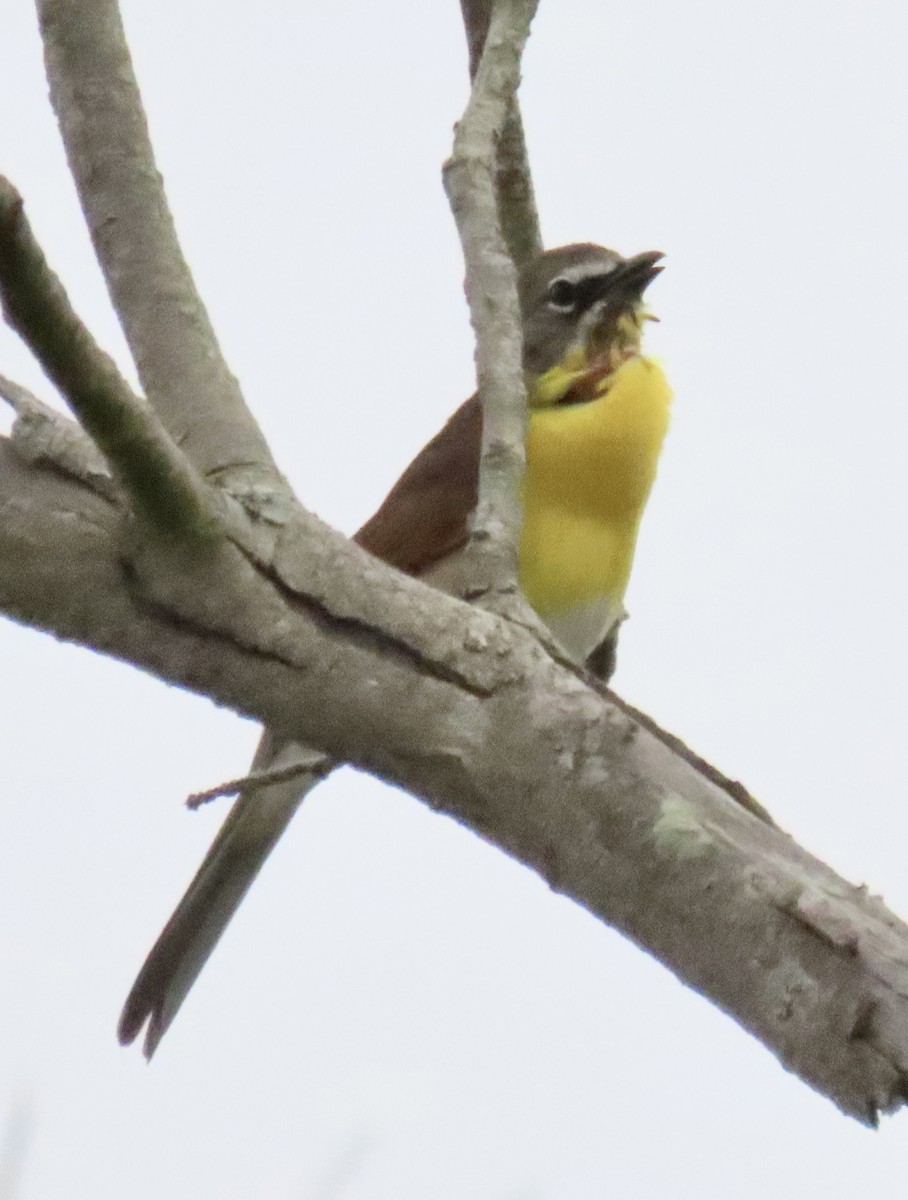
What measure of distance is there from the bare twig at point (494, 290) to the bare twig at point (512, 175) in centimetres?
21

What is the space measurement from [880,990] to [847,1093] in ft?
0.36

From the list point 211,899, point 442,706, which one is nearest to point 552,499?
point 211,899

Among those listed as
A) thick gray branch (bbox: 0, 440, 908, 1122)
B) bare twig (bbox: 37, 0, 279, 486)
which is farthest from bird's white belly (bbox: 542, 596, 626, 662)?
thick gray branch (bbox: 0, 440, 908, 1122)

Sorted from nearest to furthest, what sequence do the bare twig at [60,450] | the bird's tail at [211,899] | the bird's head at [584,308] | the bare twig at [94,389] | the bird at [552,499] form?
the bare twig at [94,389] → the bare twig at [60,450] → the bird's tail at [211,899] → the bird at [552,499] → the bird's head at [584,308]

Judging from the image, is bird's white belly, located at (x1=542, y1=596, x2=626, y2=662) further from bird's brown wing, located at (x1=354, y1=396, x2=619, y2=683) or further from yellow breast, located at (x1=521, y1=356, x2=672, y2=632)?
bird's brown wing, located at (x1=354, y1=396, x2=619, y2=683)

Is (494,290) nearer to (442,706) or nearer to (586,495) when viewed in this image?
(442,706)

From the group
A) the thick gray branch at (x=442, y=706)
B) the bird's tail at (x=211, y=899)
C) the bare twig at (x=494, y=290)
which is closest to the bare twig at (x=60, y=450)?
the thick gray branch at (x=442, y=706)

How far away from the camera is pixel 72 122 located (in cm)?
330

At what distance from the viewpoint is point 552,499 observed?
446cm

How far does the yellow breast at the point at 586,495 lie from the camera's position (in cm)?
447

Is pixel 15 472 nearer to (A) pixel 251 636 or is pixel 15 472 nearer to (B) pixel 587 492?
(A) pixel 251 636

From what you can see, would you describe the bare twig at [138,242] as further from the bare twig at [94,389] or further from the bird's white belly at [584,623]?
the bird's white belly at [584,623]

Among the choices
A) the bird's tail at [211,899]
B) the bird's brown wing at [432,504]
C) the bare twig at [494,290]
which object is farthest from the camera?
the bird's brown wing at [432,504]

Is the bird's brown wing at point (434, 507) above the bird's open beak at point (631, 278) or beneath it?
beneath
